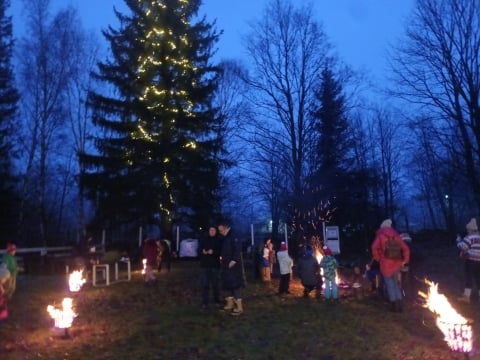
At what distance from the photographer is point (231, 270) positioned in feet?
36.5

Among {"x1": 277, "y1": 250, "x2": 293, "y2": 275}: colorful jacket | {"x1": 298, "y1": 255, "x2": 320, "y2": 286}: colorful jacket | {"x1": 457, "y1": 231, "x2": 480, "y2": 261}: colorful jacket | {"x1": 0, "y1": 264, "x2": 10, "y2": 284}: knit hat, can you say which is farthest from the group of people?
{"x1": 457, "y1": 231, "x2": 480, "y2": 261}: colorful jacket

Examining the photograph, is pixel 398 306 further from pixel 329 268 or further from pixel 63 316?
pixel 63 316

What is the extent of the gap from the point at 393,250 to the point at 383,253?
0.75ft

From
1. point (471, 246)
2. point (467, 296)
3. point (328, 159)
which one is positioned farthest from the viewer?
point (328, 159)

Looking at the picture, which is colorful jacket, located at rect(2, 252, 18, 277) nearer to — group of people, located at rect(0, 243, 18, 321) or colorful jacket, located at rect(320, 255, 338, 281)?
group of people, located at rect(0, 243, 18, 321)

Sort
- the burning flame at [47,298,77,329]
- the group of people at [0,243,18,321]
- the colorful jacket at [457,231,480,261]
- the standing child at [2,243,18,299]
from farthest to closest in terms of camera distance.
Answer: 1. the colorful jacket at [457,231,480,261]
2. the standing child at [2,243,18,299]
3. the group of people at [0,243,18,321]
4. the burning flame at [47,298,77,329]

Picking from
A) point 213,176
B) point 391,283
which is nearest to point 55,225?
point 213,176

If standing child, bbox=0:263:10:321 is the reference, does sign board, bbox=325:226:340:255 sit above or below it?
above

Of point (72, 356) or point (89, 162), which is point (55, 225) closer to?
point (89, 162)

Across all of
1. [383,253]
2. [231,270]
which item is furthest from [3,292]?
[383,253]

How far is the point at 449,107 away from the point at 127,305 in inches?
510

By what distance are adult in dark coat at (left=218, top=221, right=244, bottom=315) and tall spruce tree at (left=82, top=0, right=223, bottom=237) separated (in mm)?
14362

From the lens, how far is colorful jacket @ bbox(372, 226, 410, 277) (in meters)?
11.4

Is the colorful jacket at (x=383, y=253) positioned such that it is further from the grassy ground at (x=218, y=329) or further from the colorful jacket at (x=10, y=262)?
the colorful jacket at (x=10, y=262)
